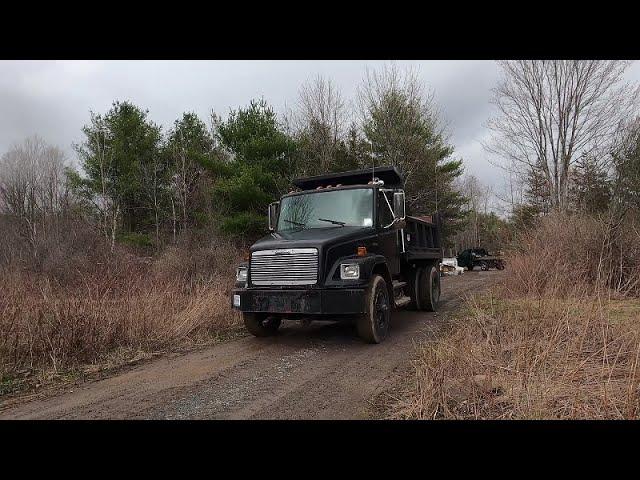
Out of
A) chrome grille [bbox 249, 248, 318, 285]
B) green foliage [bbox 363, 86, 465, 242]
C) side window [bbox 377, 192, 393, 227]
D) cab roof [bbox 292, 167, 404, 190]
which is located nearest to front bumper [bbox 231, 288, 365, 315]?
chrome grille [bbox 249, 248, 318, 285]

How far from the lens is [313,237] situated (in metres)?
6.23

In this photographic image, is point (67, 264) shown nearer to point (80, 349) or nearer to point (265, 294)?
point (80, 349)

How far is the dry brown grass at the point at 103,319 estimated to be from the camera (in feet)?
17.6

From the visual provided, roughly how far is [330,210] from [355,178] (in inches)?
54.3

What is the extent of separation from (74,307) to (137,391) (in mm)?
2394

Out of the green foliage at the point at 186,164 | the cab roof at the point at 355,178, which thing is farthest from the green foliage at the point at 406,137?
the cab roof at the point at 355,178

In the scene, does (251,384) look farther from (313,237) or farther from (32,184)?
(32,184)

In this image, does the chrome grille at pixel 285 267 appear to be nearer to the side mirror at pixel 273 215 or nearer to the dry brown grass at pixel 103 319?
the side mirror at pixel 273 215

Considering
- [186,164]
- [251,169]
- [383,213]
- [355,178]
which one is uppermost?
[186,164]

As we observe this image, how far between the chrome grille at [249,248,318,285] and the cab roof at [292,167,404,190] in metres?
2.49

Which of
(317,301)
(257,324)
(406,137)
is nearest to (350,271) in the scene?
(317,301)

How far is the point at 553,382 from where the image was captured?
3.46m

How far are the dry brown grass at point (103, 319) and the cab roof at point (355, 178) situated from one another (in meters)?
3.06
